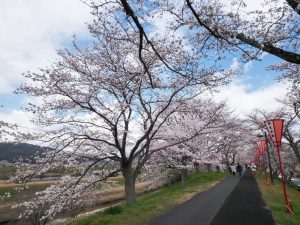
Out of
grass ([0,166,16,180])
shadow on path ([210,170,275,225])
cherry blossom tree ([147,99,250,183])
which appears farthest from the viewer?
cherry blossom tree ([147,99,250,183])

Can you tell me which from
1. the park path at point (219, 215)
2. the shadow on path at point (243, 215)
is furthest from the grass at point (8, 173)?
the shadow on path at point (243, 215)

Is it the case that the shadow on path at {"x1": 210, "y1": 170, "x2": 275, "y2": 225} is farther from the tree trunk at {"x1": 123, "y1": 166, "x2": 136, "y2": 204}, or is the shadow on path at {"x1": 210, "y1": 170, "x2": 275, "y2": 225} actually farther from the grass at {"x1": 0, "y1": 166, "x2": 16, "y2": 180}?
the grass at {"x1": 0, "y1": 166, "x2": 16, "y2": 180}

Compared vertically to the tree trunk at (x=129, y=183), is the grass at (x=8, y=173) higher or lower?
higher

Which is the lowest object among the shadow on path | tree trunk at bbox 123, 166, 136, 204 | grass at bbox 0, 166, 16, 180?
the shadow on path

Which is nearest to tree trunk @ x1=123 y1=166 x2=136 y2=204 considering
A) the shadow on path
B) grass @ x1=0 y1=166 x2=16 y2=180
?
the shadow on path

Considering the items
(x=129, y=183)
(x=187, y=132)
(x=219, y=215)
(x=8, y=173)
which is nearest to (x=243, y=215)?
(x=219, y=215)

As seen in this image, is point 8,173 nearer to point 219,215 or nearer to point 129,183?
point 129,183

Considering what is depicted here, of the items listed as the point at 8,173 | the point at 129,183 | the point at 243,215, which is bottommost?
the point at 243,215

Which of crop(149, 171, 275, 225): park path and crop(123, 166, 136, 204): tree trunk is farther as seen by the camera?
crop(123, 166, 136, 204): tree trunk

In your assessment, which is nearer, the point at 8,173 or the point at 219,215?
the point at 219,215

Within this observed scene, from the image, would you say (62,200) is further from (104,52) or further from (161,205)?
(104,52)

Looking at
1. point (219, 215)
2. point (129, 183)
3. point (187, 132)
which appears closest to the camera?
point (219, 215)

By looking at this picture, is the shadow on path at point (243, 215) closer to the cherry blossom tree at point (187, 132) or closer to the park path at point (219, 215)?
the park path at point (219, 215)

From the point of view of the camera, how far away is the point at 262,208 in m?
13.1
